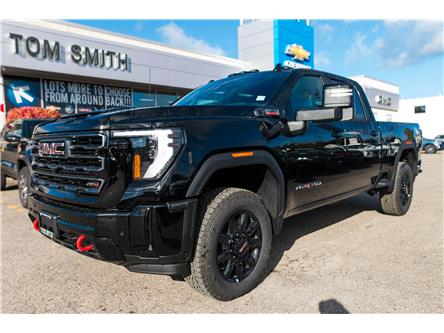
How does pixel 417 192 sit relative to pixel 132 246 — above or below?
below

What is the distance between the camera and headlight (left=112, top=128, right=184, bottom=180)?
216 cm

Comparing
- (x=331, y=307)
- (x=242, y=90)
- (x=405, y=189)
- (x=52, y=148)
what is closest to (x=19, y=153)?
(x=52, y=148)

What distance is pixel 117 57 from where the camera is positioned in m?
14.9

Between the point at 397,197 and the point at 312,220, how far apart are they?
131cm

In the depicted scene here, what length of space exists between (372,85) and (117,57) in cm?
2861

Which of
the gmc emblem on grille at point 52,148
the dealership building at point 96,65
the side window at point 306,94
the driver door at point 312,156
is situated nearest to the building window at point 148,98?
the dealership building at point 96,65

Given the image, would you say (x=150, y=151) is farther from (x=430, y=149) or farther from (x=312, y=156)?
(x=430, y=149)

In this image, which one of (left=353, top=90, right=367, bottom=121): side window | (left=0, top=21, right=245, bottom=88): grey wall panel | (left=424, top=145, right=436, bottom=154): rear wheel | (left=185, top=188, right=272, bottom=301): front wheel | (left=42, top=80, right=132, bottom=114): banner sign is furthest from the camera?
(left=424, top=145, right=436, bottom=154): rear wheel

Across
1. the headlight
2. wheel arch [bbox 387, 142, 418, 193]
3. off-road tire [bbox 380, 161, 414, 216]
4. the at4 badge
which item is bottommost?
off-road tire [bbox 380, 161, 414, 216]

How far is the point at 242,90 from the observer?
342 cm

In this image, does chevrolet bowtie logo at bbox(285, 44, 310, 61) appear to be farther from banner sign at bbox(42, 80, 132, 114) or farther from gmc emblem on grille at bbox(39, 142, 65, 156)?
gmc emblem on grille at bbox(39, 142, 65, 156)

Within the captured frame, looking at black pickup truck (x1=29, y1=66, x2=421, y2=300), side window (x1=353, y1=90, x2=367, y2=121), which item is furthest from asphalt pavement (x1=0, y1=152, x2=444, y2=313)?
side window (x1=353, y1=90, x2=367, y2=121)
